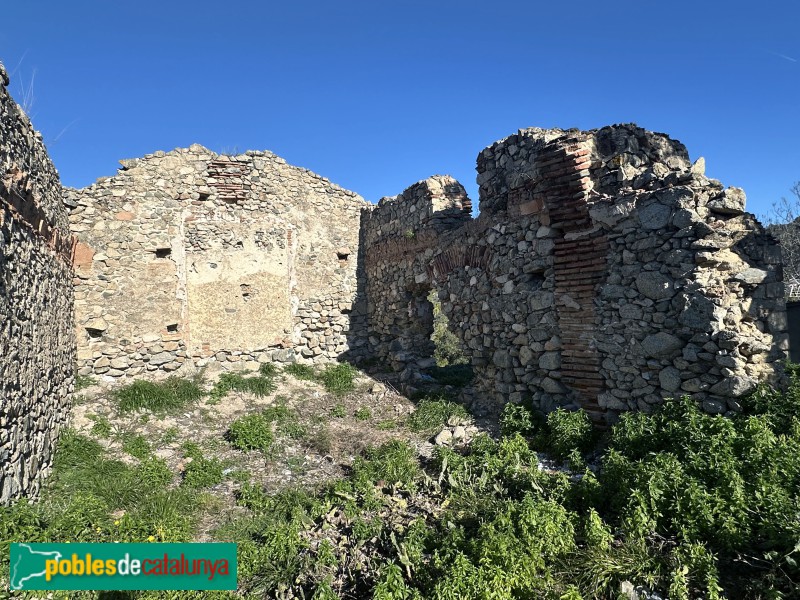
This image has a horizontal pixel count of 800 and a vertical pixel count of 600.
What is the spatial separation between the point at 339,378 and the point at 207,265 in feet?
10.5

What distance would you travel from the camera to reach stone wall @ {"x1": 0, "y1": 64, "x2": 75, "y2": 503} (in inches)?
169

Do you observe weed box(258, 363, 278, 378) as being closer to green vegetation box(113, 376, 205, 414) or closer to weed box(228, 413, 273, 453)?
green vegetation box(113, 376, 205, 414)

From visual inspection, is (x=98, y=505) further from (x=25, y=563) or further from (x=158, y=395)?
(x=158, y=395)

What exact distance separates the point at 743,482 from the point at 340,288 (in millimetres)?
7855

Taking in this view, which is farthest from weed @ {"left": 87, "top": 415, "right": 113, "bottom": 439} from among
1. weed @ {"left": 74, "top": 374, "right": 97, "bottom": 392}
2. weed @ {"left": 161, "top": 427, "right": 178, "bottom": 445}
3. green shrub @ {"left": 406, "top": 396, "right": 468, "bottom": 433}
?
green shrub @ {"left": 406, "top": 396, "right": 468, "bottom": 433}

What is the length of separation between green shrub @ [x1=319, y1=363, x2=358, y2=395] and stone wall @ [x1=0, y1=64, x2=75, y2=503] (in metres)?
3.97

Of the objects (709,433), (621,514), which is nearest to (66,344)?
(621,514)

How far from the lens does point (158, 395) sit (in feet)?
24.7

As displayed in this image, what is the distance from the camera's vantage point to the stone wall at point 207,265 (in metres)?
8.04

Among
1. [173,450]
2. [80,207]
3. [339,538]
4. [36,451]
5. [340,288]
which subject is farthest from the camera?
[340,288]

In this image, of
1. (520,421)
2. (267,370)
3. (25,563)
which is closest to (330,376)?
(267,370)

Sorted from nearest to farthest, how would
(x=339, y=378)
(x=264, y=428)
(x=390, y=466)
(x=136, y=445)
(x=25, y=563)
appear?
(x=25, y=563), (x=390, y=466), (x=136, y=445), (x=264, y=428), (x=339, y=378)

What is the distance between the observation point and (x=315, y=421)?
7395mm

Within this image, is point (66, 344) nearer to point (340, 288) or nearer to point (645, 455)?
point (340, 288)
